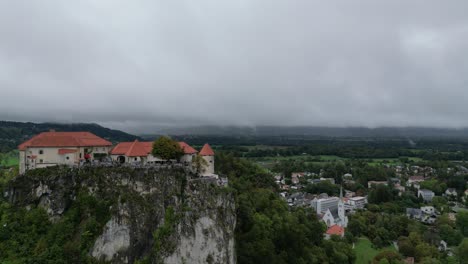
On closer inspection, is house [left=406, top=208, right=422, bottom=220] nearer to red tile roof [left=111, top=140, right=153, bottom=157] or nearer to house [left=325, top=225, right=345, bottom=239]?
house [left=325, top=225, right=345, bottom=239]

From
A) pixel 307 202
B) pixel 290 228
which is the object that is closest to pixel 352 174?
pixel 307 202

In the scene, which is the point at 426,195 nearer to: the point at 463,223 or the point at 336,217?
the point at 463,223

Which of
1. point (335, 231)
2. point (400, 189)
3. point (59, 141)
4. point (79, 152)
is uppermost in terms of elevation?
point (59, 141)

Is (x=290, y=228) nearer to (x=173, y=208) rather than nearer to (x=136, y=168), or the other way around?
(x=173, y=208)

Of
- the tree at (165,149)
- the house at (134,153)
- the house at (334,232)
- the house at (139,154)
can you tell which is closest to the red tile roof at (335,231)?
the house at (334,232)

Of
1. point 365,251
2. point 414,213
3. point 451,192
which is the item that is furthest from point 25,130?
point 451,192
